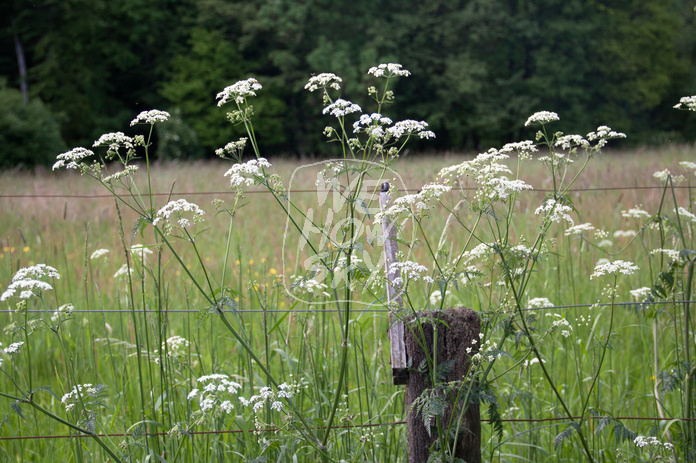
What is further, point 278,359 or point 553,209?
point 278,359

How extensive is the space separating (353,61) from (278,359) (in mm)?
25326

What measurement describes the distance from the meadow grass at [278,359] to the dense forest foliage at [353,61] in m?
19.7

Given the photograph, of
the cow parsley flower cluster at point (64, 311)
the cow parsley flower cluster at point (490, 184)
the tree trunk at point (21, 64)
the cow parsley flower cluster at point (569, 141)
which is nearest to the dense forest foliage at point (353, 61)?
the tree trunk at point (21, 64)

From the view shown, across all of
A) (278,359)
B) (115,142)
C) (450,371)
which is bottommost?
(278,359)

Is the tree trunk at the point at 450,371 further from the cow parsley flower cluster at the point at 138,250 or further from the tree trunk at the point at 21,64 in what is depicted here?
the tree trunk at the point at 21,64

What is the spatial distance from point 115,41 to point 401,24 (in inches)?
560

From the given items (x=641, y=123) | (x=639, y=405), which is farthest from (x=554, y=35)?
(x=639, y=405)

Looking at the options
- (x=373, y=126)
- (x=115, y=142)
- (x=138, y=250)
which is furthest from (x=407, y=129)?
(x=138, y=250)

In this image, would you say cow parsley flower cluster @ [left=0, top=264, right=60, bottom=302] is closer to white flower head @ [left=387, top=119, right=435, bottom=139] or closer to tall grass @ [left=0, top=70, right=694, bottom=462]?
tall grass @ [left=0, top=70, right=694, bottom=462]

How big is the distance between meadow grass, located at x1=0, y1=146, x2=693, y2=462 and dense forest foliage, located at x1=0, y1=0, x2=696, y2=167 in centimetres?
1971

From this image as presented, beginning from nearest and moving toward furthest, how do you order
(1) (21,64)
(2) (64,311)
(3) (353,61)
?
(2) (64,311), (1) (21,64), (3) (353,61)

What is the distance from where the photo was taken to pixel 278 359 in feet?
12.3

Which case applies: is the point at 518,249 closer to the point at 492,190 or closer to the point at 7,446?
the point at 492,190

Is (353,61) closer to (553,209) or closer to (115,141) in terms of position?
(115,141)
